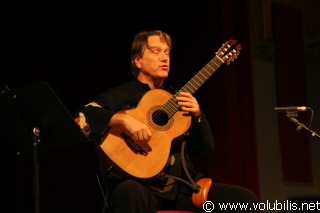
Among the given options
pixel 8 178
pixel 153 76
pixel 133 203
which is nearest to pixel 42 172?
pixel 8 178

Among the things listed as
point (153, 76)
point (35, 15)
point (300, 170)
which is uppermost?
point (35, 15)

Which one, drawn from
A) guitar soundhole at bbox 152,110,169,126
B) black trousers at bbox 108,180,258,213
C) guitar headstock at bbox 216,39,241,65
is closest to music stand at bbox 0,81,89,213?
black trousers at bbox 108,180,258,213

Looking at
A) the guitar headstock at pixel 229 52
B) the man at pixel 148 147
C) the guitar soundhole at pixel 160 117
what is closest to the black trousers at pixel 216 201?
the man at pixel 148 147

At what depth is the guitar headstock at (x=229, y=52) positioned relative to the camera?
10.0ft

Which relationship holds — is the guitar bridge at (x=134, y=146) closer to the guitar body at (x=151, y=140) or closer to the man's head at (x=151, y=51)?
the guitar body at (x=151, y=140)

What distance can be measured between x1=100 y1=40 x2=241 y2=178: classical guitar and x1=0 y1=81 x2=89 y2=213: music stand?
0.89 ft

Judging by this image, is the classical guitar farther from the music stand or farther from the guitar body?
the music stand

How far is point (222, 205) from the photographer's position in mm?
2818

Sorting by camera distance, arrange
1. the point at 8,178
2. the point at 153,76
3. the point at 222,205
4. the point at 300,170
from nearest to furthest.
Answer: the point at 222,205 < the point at 153,76 < the point at 8,178 < the point at 300,170

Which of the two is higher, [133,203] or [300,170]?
[133,203]

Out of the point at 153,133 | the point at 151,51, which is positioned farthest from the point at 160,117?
the point at 151,51

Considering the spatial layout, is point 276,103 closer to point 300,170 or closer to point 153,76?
point 300,170

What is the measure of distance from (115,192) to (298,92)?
3917 mm

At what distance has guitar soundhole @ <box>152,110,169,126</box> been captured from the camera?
2.89 m
